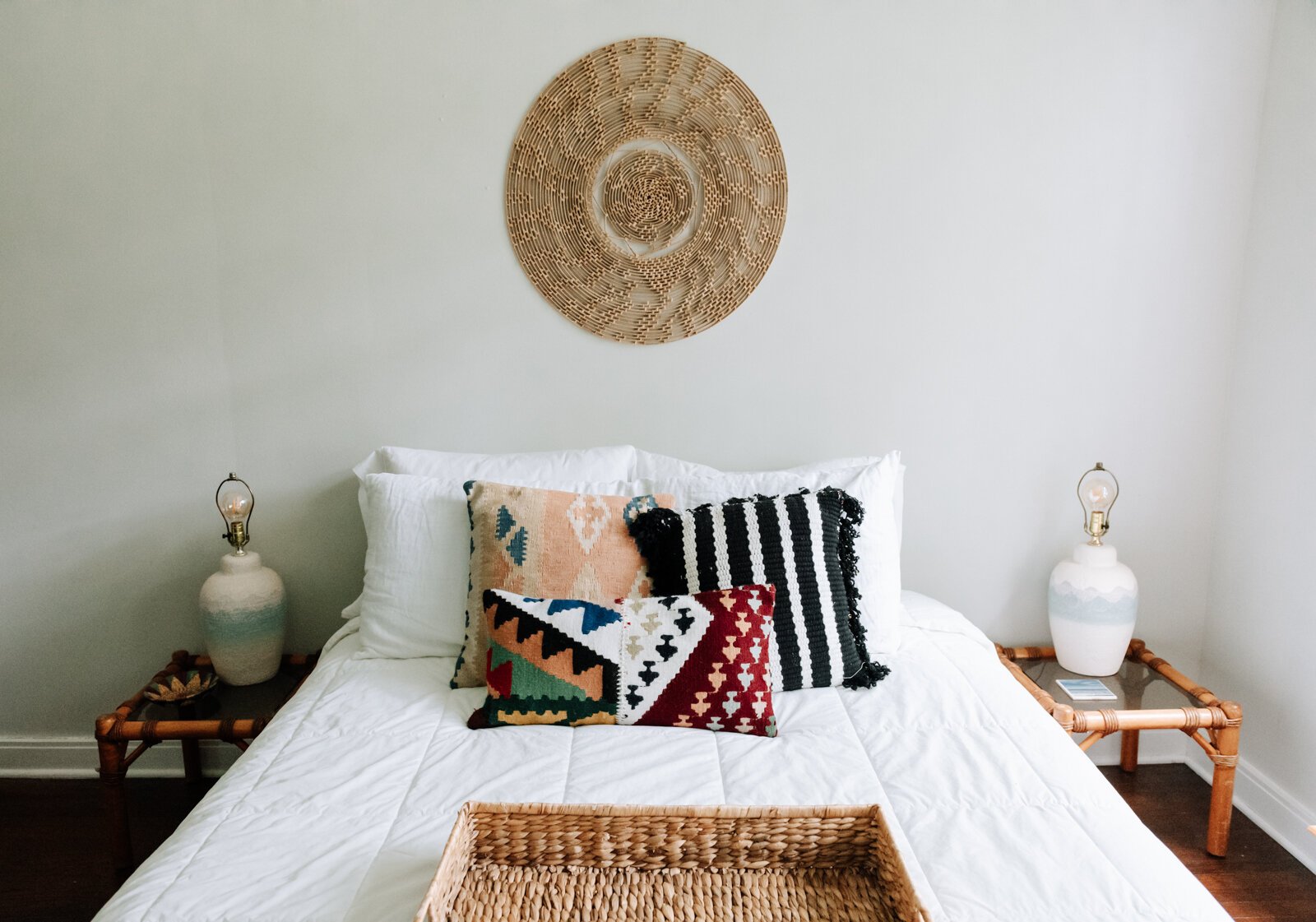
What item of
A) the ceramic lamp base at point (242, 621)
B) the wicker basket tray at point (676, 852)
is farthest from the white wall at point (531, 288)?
the wicker basket tray at point (676, 852)

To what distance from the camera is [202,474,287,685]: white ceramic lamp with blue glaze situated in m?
2.21

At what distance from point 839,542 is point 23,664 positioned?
2.30 metres

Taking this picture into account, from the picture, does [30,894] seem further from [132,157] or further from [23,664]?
[132,157]

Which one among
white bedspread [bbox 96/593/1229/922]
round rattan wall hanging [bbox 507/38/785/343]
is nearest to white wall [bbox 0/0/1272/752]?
round rattan wall hanging [bbox 507/38/785/343]

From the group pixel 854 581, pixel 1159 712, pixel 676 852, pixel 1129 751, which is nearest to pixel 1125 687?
pixel 1159 712

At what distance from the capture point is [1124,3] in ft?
7.28

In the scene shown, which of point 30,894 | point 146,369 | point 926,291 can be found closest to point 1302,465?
point 926,291

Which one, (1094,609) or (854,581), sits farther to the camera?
(1094,609)

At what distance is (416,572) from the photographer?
204 centimetres

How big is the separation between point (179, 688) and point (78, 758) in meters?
0.71

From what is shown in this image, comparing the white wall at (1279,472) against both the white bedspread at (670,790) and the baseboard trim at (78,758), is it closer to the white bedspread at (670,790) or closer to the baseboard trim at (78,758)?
the white bedspread at (670,790)

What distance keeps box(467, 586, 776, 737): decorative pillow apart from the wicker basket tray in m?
0.34

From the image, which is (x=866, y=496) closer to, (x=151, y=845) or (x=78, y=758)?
(x=151, y=845)

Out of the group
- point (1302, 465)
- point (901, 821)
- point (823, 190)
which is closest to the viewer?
point (901, 821)
